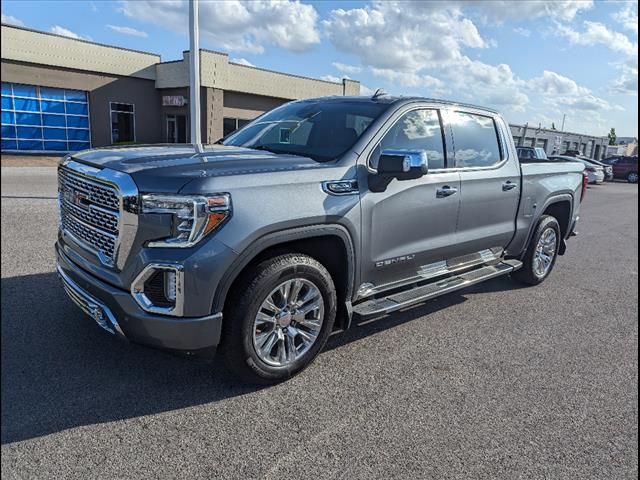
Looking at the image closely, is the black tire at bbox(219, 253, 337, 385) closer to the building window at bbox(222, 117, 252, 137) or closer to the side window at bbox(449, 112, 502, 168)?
the side window at bbox(449, 112, 502, 168)

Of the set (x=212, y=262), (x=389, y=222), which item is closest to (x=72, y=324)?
(x=212, y=262)

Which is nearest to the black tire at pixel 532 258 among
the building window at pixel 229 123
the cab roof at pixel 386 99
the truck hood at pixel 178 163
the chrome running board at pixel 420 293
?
the chrome running board at pixel 420 293

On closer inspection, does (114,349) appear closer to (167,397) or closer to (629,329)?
(167,397)

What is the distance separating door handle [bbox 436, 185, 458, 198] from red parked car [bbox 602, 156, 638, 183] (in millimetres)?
34881

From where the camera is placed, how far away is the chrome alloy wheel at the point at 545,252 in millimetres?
6184

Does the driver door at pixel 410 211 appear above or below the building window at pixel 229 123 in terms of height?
below

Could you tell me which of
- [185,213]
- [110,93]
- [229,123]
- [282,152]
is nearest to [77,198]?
[185,213]

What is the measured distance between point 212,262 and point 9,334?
2.04 m

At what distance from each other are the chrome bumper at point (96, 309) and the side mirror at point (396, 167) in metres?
1.97

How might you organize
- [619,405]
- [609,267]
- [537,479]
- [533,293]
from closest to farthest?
[537,479]
[619,405]
[533,293]
[609,267]

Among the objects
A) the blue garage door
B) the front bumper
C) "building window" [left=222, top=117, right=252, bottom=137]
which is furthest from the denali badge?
"building window" [left=222, top=117, right=252, bottom=137]

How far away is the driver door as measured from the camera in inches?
151

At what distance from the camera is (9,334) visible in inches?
152

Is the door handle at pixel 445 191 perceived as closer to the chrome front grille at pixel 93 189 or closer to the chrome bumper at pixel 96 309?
the chrome front grille at pixel 93 189
